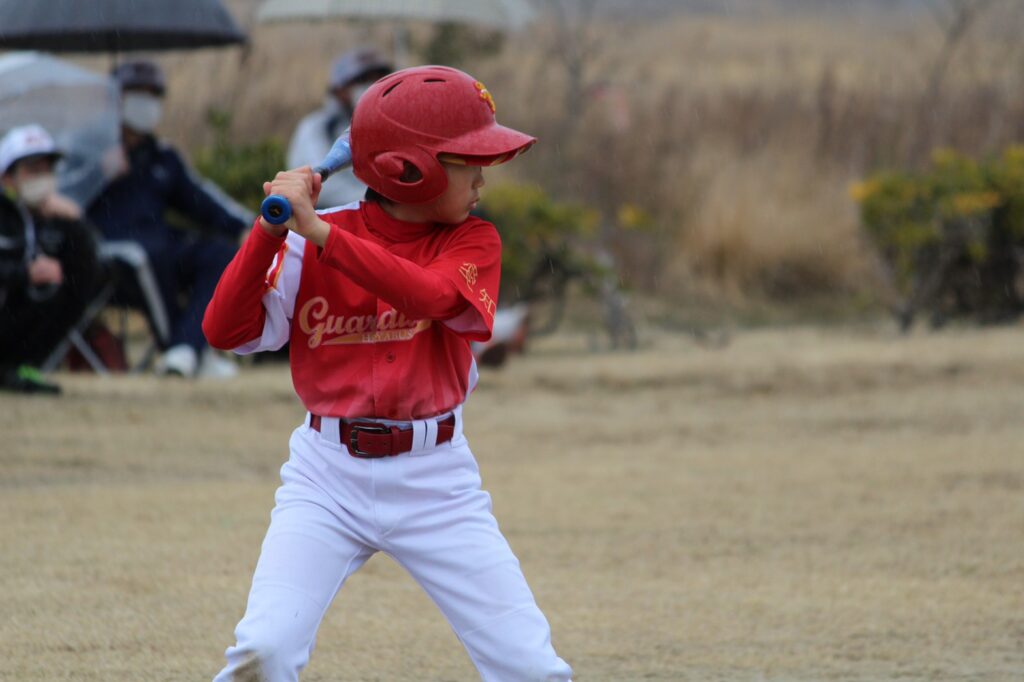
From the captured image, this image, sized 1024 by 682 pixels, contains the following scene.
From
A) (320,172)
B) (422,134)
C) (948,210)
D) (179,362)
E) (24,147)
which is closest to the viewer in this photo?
(320,172)

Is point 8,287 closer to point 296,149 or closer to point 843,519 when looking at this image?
point 296,149

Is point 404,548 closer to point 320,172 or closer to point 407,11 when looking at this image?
point 320,172

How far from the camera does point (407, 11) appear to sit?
1044 cm

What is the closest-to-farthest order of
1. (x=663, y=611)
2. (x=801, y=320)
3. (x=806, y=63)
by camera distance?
(x=663, y=611)
(x=801, y=320)
(x=806, y=63)

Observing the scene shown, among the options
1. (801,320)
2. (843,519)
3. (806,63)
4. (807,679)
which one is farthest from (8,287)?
(806,63)

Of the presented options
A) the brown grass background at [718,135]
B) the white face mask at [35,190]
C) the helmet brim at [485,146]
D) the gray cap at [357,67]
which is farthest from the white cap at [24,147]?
the helmet brim at [485,146]

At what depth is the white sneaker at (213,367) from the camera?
9.29 metres

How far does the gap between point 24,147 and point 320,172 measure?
5.71 meters

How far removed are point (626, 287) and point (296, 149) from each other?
11.0 ft

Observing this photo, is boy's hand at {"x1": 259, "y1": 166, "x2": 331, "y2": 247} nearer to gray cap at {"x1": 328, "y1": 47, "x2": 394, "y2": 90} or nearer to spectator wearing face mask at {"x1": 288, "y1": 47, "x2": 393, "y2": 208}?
spectator wearing face mask at {"x1": 288, "y1": 47, "x2": 393, "y2": 208}

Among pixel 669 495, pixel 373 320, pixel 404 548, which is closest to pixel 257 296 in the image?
pixel 373 320

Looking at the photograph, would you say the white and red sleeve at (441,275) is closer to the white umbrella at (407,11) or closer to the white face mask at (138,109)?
the white face mask at (138,109)

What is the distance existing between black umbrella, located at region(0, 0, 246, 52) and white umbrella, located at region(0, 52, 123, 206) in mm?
242

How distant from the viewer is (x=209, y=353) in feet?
30.7
